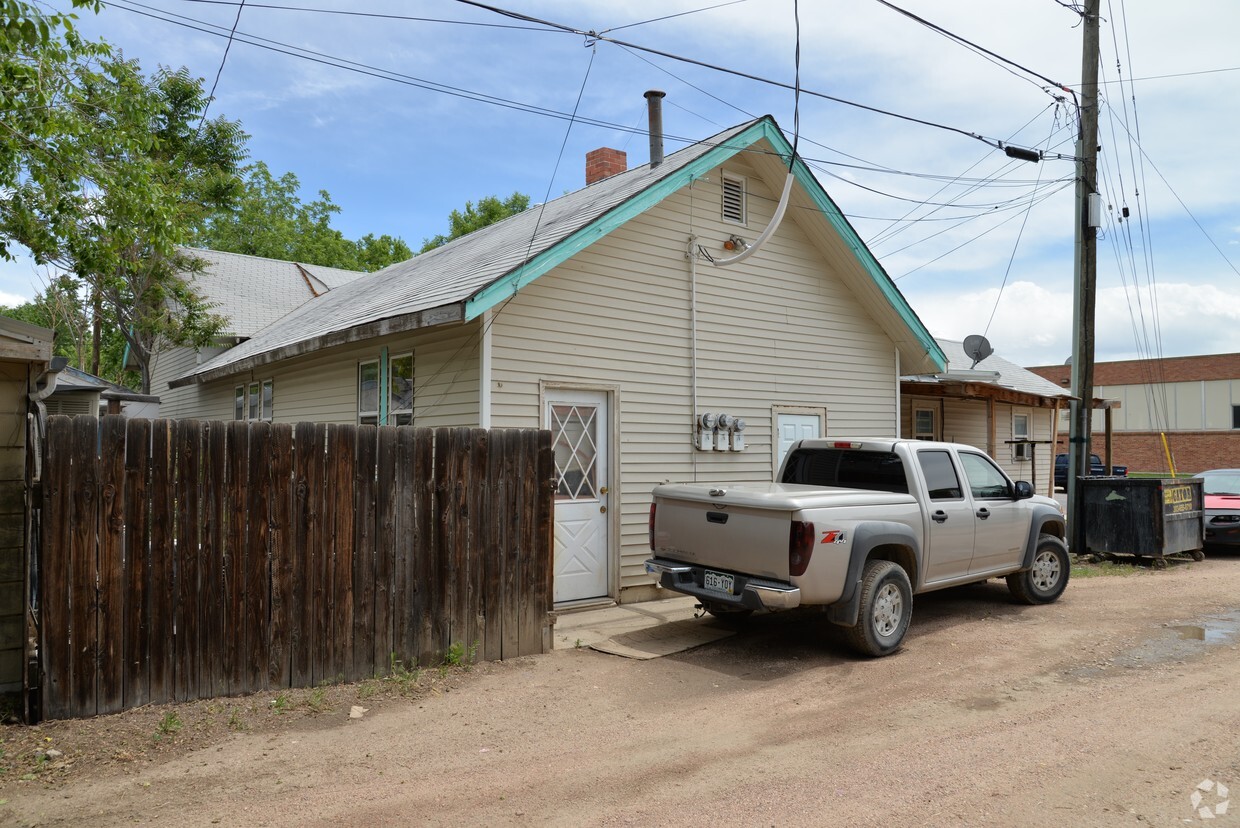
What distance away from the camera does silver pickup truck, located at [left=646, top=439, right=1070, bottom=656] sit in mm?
7043

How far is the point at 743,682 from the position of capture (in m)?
6.82

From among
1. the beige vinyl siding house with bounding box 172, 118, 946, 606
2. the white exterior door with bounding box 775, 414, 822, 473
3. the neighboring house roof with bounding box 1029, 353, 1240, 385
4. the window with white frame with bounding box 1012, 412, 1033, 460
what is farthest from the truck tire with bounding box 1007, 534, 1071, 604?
the neighboring house roof with bounding box 1029, 353, 1240, 385

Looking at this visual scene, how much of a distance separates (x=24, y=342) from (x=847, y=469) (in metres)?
7.00

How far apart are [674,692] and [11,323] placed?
17.3 ft

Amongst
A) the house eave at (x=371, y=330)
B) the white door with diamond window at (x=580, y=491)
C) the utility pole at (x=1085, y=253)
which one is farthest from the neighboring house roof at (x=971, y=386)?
the house eave at (x=371, y=330)

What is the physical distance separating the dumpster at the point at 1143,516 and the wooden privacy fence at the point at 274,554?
1003 cm

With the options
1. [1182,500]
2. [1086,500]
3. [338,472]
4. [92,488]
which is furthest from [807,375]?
[92,488]

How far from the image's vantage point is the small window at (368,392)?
11.0 m

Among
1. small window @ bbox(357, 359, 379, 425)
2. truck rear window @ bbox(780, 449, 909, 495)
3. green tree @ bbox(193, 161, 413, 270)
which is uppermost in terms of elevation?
green tree @ bbox(193, 161, 413, 270)

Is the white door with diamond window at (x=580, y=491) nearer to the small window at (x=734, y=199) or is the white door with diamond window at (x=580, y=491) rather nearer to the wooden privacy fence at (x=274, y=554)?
the wooden privacy fence at (x=274, y=554)

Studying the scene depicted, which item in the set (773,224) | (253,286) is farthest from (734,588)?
(253,286)

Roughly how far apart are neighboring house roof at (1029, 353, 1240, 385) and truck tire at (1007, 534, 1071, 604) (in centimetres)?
3588

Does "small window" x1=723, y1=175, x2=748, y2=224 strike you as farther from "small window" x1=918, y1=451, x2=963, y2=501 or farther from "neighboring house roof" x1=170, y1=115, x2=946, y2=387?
"small window" x1=918, y1=451, x2=963, y2=501

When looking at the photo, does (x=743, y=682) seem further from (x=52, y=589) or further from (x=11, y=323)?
(x=11, y=323)
